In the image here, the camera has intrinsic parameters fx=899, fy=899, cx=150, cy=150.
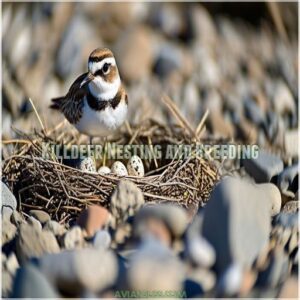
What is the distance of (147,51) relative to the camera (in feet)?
27.0

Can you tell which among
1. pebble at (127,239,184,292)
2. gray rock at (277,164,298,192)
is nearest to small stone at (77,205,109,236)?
pebble at (127,239,184,292)

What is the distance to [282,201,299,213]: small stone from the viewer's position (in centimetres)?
420

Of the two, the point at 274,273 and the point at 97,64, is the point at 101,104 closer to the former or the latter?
the point at 97,64

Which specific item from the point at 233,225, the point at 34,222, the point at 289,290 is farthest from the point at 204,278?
the point at 34,222

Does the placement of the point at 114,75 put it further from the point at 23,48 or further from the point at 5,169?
the point at 23,48

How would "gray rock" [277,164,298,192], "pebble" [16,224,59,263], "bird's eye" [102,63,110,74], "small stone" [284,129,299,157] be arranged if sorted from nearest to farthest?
"pebble" [16,224,59,263], "bird's eye" [102,63,110,74], "gray rock" [277,164,298,192], "small stone" [284,129,299,157]

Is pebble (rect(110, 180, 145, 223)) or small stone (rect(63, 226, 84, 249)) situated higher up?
pebble (rect(110, 180, 145, 223))

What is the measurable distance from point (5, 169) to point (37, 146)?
198 mm

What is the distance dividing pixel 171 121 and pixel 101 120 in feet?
5.90

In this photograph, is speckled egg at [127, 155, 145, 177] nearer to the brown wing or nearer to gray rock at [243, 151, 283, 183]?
the brown wing

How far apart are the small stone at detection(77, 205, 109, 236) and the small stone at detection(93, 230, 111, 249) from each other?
10 cm

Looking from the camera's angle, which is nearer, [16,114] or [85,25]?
[16,114]

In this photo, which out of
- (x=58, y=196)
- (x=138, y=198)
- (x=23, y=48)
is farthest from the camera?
(x=23, y=48)

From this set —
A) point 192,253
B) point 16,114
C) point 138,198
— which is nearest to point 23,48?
point 16,114
